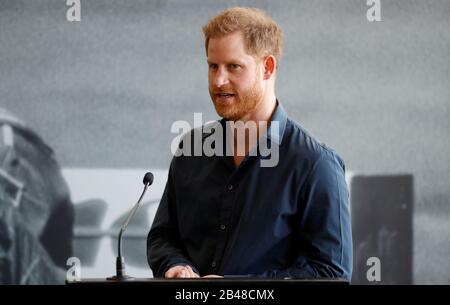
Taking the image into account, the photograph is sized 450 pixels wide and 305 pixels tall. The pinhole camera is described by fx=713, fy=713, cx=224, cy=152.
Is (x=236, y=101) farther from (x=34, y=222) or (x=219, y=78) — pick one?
(x=34, y=222)

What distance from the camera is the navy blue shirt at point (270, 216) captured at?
169cm

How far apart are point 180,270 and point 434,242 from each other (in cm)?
208

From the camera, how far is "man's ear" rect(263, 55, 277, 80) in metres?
1.82

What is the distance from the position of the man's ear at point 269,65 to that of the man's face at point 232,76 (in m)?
0.05

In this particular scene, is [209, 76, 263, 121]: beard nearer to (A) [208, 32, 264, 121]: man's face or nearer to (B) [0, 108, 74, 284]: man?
(A) [208, 32, 264, 121]: man's face

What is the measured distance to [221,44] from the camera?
1.72 m

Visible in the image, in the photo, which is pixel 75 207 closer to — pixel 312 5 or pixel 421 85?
pixel 312 5

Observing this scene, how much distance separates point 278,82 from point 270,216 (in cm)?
188

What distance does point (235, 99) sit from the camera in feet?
5.74

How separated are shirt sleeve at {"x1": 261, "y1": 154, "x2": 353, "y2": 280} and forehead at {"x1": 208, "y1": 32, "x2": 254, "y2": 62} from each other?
325 mm

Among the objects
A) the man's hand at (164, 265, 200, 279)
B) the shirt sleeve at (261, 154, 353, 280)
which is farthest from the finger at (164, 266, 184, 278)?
the shirt sleeve at (261, 154, 353, 280)

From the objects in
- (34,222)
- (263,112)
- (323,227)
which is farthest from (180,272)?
(34,222)

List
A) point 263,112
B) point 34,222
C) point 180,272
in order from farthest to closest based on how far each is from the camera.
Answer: point 34,222, point 263,112, point 180,272

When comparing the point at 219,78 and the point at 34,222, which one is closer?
the point at 219,78
